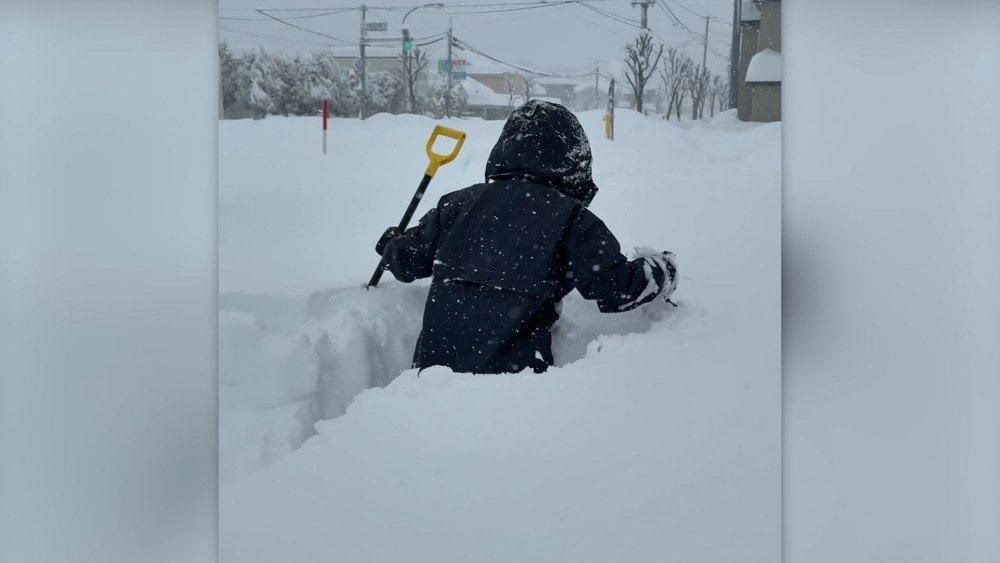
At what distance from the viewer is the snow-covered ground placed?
5.97 ft

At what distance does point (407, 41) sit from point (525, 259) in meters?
0.51

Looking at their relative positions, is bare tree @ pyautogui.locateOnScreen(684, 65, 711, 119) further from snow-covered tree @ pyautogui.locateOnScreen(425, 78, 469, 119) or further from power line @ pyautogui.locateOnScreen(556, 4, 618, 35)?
snow-covered tree @ pyautogui.locateOnScreen(425, 78, 469, 119)

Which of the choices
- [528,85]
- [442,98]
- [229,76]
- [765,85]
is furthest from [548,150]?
[229,76]

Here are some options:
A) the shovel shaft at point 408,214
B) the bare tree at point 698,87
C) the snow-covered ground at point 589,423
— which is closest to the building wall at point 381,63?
the snow-covered ground at point 589,423

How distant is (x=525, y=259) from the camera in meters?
1.84

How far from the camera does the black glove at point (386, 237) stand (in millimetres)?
1934

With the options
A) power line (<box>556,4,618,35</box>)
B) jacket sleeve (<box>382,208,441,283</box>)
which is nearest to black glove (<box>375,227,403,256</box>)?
jacket sleeve (<box>382,208,441,283</box>)

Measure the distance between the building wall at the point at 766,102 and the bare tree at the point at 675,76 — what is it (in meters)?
0.13
